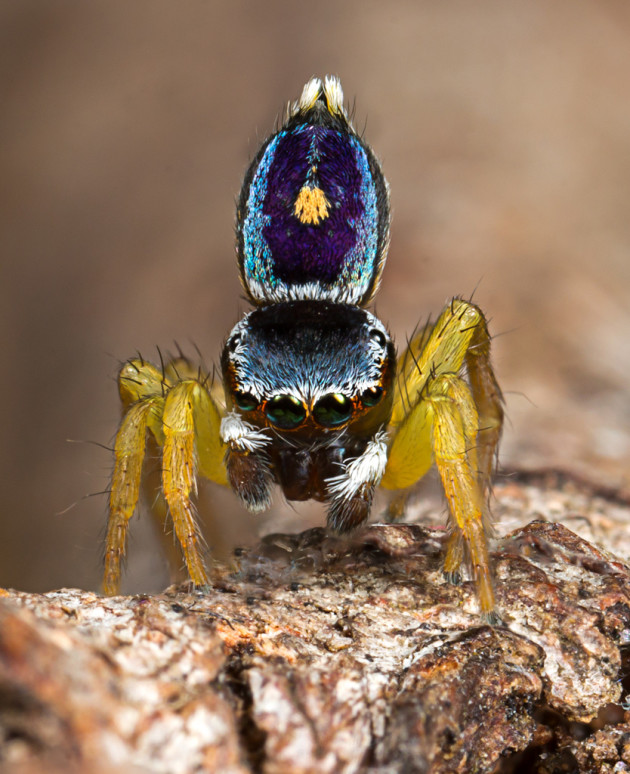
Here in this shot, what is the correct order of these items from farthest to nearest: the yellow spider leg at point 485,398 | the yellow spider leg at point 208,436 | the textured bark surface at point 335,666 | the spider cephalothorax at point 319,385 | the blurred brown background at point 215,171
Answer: the blurred brown background at point 215,171 < the yellow spider leg at point 485,398 < the yellow spider leg at point 208,436 < the spider cephalothorax at point 319,385 < the textured bark surface at point 335,666

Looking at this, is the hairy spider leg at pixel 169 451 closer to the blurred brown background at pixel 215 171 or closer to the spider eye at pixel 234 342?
the spider eye at pixel 234 342

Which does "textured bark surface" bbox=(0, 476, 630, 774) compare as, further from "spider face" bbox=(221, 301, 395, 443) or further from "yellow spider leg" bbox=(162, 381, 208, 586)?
"spider face" bbox=(221, 301, 395, 443)

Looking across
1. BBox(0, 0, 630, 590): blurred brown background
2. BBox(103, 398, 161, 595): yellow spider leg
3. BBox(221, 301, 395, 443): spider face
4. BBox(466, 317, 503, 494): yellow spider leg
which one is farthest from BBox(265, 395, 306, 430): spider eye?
BBox(0, 0, 630, 590): blurred brown background

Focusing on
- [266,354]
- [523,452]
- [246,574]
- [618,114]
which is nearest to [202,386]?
[266,354]

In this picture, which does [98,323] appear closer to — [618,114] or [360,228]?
[360,228]

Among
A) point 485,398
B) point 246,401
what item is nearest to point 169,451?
point 246,401

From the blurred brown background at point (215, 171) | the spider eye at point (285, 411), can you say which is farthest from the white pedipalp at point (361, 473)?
the blurred brown background at point (215, 171)
